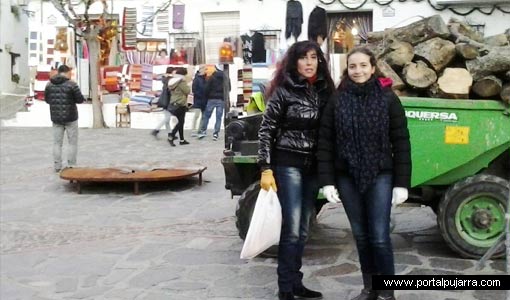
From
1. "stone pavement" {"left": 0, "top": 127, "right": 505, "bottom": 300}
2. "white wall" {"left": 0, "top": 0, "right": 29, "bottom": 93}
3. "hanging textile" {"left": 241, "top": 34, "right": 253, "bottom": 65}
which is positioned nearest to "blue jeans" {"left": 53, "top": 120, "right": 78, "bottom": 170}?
"stone pavement" {"left": 0, "top": 127, "right": 505, "bottom": 300}

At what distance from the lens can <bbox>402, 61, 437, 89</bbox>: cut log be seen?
5.87 meters

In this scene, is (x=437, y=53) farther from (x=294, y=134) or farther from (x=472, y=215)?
(x=294, y=134)

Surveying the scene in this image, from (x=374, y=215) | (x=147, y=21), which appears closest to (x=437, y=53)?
(x=374, y=215)

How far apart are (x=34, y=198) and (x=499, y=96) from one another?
21.2 ft

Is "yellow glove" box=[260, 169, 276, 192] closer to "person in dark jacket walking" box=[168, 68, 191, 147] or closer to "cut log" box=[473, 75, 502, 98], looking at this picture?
"cut log" box=[473, 75, 502, 98]

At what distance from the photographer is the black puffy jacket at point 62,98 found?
11000mm

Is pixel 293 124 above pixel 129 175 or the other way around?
above

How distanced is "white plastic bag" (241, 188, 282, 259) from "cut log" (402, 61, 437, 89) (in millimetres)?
2088

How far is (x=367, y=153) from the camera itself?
4176 millimetres

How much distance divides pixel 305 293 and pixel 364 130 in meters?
1.38

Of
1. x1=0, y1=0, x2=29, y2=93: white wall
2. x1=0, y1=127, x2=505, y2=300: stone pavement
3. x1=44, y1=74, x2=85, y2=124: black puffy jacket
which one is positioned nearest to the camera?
x1=0, y1=127, x2=505, y2=300: stone pavement

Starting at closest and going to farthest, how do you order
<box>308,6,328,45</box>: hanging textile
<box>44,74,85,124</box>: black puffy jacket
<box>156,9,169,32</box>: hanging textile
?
<box>44,74,85,124</box>: black puffy jacket
<box>308,6,328,45</box>: hanging textile
<box>156,9,169,32</box>: hanging textile

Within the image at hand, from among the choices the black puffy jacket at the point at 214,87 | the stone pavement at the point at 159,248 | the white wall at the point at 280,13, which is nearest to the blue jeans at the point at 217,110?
the black puffy jacket at the point at 214,87

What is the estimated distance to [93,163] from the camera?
1227 cm
